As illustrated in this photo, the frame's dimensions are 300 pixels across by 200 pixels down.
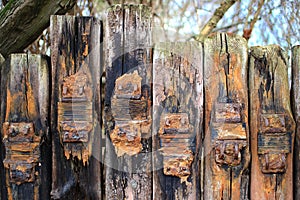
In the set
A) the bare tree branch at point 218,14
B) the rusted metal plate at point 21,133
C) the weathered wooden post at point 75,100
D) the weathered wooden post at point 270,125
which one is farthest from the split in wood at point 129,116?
the bare tree branch at point 218,14

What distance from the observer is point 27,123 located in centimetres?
205

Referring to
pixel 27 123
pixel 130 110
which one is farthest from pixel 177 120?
pixel 27 123

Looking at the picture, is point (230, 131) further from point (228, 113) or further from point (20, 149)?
point (20, 149)

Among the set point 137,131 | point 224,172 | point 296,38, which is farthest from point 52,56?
point 296,38

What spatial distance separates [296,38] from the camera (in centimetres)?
415

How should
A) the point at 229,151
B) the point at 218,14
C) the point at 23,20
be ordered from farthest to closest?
the point at 218,14 → the point at 23,20 → the point at 229,151

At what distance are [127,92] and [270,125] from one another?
74 cm

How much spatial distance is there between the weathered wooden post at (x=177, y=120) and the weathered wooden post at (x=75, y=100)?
1.05ft

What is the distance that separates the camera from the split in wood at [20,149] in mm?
2031

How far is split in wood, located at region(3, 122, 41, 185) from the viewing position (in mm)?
2031

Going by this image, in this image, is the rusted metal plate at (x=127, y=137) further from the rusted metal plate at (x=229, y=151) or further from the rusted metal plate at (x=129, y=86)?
the rusted metal plate at (x=229, y=151)

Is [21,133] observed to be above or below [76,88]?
below

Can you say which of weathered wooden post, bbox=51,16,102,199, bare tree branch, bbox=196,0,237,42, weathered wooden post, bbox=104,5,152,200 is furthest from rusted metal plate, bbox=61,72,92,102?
bare tree branch, bbox=196,0,237,42

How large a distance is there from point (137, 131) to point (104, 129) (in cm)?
18
